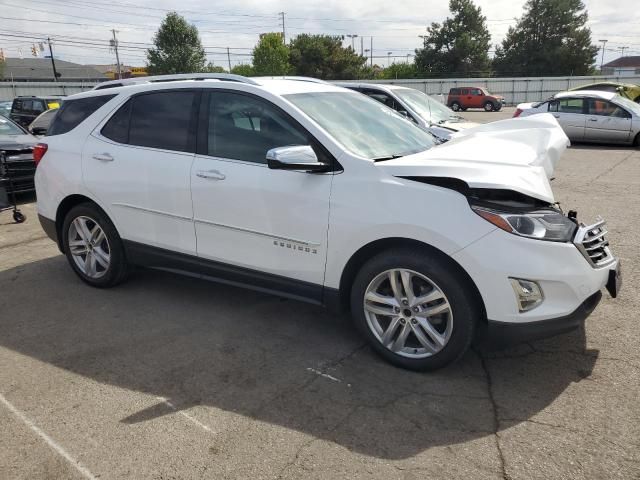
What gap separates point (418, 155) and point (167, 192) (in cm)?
190

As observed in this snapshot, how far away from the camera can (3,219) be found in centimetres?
765

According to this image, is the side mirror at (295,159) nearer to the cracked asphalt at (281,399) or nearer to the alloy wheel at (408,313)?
the alloy wheel at (408,313)

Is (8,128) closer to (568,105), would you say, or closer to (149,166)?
(149,166)

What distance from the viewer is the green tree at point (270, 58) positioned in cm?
6481

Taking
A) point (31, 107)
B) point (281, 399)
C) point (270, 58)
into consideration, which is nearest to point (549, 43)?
point (270, 58)

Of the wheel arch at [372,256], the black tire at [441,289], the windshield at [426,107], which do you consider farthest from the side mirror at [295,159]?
→ the windshield at [426,107]

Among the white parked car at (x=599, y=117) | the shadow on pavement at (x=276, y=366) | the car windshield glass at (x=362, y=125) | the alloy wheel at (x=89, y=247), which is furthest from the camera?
the white parked car at (x=599, y=117)

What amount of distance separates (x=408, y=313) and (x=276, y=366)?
92cm

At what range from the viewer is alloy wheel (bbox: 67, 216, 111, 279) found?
4.66 meters

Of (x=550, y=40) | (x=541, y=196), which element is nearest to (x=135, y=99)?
(x=541, y=196)

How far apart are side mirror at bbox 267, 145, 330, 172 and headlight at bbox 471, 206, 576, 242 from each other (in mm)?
997

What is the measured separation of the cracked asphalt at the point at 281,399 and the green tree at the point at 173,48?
51.9 meters

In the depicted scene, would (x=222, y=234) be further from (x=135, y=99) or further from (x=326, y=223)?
(x=135, y=99)

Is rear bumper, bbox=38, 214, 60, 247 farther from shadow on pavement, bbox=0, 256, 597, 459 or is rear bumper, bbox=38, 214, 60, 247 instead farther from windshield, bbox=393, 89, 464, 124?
windshield, bbox=393, 89, 464, 124
